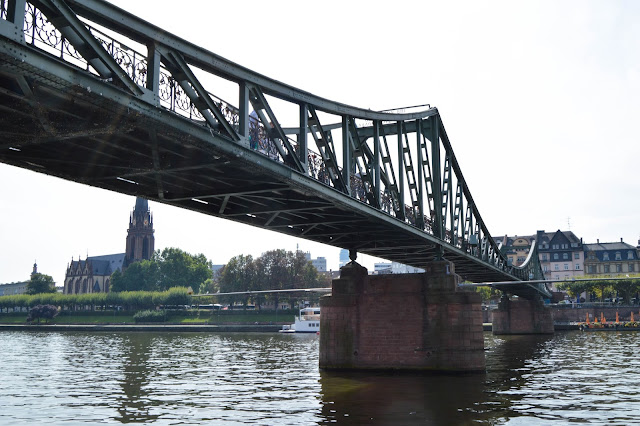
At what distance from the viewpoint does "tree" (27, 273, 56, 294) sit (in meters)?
189

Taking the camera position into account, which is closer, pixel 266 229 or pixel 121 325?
pixel 266 229

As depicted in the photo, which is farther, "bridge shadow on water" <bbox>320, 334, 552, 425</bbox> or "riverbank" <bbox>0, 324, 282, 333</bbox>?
"riverbank" <bbox>0, 324, 282, 333</bbox>

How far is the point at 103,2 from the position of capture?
54.4 feet

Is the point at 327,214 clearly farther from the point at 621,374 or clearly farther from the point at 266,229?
the point at 621,374

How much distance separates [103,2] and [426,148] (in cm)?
3085

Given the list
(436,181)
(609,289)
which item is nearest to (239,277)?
(609,289)

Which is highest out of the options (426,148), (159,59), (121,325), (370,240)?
(426,148)

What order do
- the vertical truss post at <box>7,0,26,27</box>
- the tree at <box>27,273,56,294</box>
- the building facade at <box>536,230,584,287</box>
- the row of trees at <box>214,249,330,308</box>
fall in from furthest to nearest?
the tree at <box>27,273,56,294</box> < the building facade at <box>536,230,584,287</box> < the row of trees at <box>214,249,330,308</box> < the vertical truss post at <box>7,0,26,27</box>

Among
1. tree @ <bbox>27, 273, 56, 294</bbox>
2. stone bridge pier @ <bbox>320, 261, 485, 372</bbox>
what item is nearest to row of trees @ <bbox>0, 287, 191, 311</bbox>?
tree @ <bbox>27, 273, 56, 294</bbox>

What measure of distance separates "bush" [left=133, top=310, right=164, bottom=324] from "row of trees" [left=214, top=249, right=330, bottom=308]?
15.0 meters

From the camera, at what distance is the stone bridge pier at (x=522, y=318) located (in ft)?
322

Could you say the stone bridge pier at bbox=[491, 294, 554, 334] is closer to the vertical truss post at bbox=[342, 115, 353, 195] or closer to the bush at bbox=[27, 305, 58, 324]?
the vertical truss post at bbox=[342, 115, 353, 195]

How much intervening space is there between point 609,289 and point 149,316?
93.8m

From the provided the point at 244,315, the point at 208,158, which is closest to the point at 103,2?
the point at 208,158
